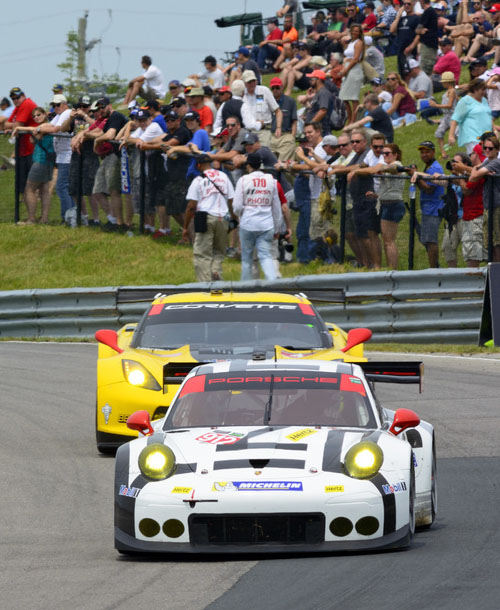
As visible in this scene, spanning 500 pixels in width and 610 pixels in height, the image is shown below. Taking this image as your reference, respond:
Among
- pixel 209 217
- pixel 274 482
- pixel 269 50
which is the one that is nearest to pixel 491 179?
pixel 209 217

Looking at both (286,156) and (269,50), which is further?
(269,50)

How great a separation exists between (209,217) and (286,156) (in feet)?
10.7

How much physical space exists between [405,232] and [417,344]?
185 centimetres

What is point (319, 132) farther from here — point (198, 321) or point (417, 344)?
point (198, 321)

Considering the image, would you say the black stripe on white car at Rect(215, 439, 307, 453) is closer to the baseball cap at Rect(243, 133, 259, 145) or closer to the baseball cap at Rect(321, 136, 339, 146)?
the baseball cap at Rect(243, 133, 259, 145)

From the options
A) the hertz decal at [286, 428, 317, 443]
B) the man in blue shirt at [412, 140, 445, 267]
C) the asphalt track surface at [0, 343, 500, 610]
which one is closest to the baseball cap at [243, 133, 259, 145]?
the man in blue shirt at [412, 140, 445, 267]

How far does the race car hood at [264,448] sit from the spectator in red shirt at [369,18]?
87.0 ft

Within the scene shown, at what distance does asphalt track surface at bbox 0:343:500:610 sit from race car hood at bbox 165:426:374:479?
1.58ft

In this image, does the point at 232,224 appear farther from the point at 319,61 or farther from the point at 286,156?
the point at 319,61

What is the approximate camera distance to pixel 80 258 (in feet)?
77.7

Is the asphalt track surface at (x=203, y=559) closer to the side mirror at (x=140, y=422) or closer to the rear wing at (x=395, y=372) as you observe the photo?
the side mirror at (x=140, y=422)

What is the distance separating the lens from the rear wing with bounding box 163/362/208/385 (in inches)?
376

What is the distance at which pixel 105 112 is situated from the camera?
2308 cm

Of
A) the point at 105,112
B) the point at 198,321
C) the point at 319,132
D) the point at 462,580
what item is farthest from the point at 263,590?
the point at 105,112
